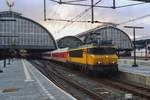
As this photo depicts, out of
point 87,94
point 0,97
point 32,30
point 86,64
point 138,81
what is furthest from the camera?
point 32,30

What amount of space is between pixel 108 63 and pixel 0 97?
49.8 feet

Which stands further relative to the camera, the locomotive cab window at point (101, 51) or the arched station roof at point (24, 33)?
the arched station roof at point (24, 33)

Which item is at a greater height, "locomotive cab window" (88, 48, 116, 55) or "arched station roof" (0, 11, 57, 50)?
"arched station roof" (0, 11, 57, 50)

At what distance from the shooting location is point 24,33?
133 m

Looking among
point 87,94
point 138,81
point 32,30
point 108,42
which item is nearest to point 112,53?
point 108,42

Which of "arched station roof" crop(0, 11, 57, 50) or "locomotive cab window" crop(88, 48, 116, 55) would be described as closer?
"locomotive cab window" crop(88, 48, 116, 55)

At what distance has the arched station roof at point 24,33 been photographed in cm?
12700

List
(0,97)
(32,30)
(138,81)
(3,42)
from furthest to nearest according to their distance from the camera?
1. (32,30)
2. (3,42)
3. (138,81)
4. (0,97)

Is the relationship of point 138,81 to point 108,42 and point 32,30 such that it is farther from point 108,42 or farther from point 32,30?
point 32,30

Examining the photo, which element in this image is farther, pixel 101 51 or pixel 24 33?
pixel 24 33

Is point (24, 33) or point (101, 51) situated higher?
point (24, 33)

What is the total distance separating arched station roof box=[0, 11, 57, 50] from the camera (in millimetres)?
127000

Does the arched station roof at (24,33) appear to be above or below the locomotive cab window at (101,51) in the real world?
above

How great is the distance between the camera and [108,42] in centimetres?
3431
